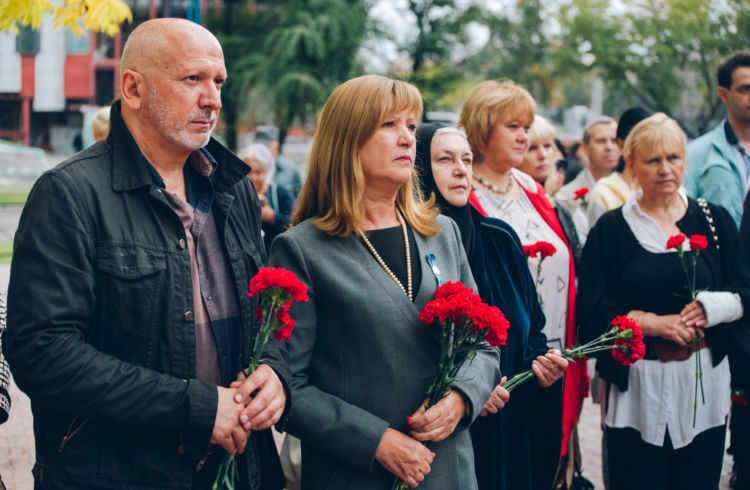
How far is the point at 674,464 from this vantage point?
3.84 metres

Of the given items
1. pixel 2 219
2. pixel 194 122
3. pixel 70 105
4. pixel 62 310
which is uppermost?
pixel 194 122

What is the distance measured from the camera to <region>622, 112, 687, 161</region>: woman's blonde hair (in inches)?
156

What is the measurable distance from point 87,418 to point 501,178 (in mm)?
2597

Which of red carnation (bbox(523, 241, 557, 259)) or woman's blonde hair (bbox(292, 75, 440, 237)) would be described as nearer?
woman's blonde hair (bbox(292, 75, 440, 237))

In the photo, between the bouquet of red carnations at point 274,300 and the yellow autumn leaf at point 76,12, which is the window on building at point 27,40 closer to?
the yellow autumn leaf at point 76,12

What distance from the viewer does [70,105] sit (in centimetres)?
749

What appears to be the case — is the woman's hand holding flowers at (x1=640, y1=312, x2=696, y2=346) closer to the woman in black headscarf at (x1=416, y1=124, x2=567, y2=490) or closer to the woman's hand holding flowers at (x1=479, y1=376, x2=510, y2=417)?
the woman in black headscarf at (x1=416, y1=124, x2=567, y2=490)

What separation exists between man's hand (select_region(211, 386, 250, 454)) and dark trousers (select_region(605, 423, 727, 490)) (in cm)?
240

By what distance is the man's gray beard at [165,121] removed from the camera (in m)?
2.41

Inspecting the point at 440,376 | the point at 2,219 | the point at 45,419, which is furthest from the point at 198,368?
the point at 2,219

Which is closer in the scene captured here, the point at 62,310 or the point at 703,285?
the point at 62,310

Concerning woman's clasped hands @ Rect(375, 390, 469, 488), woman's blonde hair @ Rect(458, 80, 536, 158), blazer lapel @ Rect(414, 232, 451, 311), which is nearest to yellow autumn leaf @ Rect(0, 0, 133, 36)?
woman's blonde hair @ Rect(458, 80, 536, 158)

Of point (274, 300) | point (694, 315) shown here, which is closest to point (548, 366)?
point (694, 315)

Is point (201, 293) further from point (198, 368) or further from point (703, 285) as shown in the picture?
point (703, 285)
